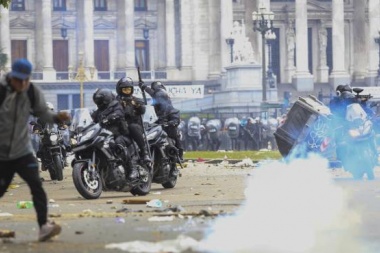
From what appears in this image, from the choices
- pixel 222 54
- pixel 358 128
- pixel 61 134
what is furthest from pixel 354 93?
pixel 222 54

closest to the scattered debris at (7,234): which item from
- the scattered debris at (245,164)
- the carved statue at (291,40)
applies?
the scattered debris at (245,164)

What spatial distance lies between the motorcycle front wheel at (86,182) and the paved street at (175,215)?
166 mm

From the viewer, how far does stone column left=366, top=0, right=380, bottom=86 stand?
315 feet

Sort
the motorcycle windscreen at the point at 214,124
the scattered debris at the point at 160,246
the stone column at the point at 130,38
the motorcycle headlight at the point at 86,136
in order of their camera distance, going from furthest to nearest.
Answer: the stone column at the point at 130,38 < the motorcycle windscreen at the point at 214,124 < the motorcycle headlight at the point at 86,136 < the scattered debris at the point at 160,246

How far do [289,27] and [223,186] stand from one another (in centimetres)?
7329

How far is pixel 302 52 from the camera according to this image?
94.8 m

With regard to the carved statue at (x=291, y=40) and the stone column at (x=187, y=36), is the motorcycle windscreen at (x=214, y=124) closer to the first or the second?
the stone column at (x=187, y=36)

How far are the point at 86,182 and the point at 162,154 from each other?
291 centimetres

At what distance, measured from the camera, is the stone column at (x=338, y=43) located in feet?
314

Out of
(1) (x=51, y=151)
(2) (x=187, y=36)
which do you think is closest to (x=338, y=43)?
(2) (x=187, y=36)

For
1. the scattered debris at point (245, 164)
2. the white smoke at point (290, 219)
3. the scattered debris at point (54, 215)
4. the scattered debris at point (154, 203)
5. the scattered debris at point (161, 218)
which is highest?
the white smoke at point (290, 219)

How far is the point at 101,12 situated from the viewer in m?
101

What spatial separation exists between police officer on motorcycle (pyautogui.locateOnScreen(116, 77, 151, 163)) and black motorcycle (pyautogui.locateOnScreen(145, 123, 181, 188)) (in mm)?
1150

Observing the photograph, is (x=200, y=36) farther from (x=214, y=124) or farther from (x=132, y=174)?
(x=132, y=174)
